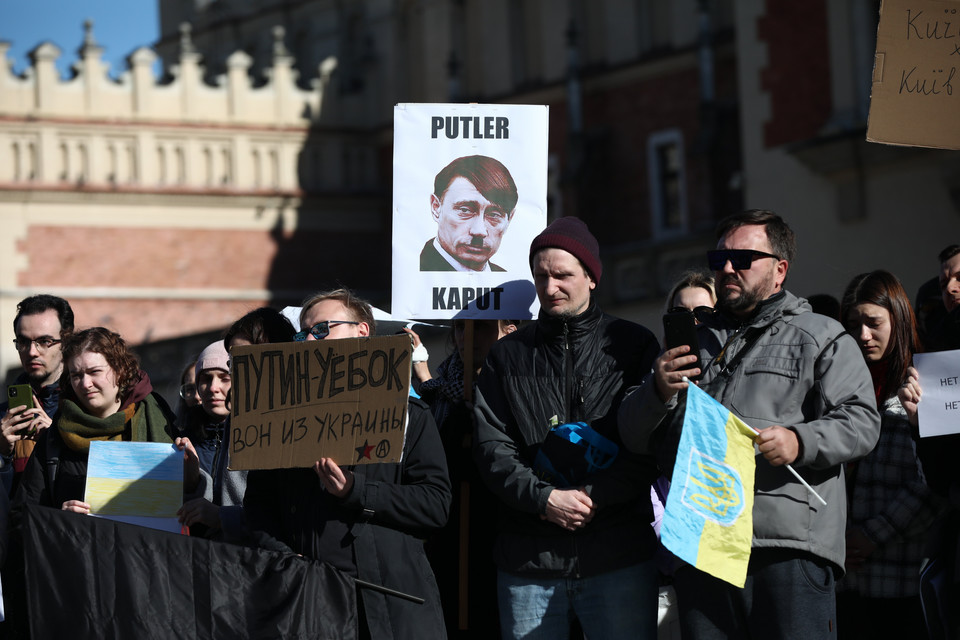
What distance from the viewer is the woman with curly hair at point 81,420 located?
5613 mm

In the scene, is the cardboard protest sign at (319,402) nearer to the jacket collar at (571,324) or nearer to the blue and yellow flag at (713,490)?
the jacket collar at (571,324)

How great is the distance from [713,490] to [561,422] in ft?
2.17

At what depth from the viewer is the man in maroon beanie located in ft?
16.3

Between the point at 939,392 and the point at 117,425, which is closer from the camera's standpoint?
the point at 939,392

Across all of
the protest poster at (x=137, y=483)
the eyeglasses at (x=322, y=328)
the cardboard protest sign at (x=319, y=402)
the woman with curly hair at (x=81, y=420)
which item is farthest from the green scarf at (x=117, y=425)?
the eyeglasses at (x=322, y=328)

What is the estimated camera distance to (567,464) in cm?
507

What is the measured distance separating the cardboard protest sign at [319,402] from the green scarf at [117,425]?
65 centimetres

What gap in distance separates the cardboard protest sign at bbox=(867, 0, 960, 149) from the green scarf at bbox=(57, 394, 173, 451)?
8.97 feet

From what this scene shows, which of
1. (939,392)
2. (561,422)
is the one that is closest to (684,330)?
(561,422)

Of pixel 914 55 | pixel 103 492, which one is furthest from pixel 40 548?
pixel 914 55

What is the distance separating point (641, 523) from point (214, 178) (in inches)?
947

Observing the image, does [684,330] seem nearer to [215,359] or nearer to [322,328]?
[322,328]

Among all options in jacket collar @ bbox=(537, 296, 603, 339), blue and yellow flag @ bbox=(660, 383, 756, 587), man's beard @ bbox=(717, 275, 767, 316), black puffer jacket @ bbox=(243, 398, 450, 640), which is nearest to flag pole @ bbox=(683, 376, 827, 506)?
blue and yellow flag @ bbox=(660, 383, 756, 587)

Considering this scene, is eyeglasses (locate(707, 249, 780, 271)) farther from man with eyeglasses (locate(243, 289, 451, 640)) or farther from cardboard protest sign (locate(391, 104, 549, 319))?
cardboard protest sign (locate(391, 104, 549, 319))
